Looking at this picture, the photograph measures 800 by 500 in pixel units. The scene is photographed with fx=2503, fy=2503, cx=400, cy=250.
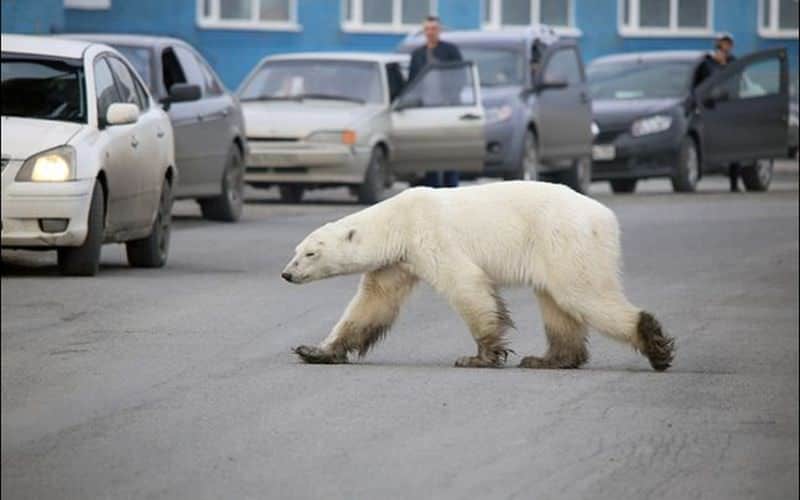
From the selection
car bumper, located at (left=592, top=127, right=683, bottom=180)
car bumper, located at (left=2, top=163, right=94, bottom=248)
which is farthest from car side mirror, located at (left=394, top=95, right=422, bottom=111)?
car bumper, located at (left=2, top=163, right=94, bottom=248)

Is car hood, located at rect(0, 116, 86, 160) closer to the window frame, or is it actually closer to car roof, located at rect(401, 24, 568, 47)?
car roof, located at rect(401, 24, 568, 47)

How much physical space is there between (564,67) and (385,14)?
61.1ft

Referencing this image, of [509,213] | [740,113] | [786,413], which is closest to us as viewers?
[786,413]

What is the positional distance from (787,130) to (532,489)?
26.3 metres

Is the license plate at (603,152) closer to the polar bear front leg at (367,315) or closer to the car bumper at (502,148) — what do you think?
the car bumper at (502,148)

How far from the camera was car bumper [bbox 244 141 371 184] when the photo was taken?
88.2ft

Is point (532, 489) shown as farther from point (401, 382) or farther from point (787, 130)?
point (787, 130)

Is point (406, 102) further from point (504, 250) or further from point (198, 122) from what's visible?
point (504, 250)

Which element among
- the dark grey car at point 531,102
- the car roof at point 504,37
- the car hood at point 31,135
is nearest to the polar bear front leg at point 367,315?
the car hood at point 31,135

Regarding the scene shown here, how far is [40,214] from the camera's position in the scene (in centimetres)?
1584

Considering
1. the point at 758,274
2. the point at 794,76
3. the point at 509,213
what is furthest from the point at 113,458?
the point at 794,76

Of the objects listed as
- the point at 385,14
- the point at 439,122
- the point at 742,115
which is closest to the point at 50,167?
the point at 439,122

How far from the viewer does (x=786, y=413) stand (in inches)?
385

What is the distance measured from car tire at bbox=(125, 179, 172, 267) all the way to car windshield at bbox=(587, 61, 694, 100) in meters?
15.1
